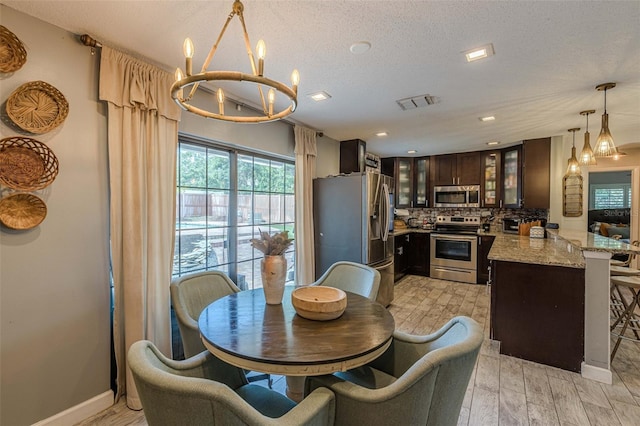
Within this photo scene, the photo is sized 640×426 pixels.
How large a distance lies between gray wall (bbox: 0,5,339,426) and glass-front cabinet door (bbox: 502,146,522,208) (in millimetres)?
5661

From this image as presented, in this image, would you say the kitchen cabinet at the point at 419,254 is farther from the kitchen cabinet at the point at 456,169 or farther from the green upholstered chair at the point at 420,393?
the green upholstered chair at the point at 420,393

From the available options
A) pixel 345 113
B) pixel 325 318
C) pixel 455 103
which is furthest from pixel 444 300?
pixel 325 318

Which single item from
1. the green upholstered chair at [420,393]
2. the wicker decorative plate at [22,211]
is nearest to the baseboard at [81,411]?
the wicker decorative plate at [22,211]

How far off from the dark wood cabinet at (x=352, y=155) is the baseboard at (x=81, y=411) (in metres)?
3.75

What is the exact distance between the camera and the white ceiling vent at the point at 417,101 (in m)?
2.81

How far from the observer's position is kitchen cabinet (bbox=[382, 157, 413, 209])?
602cm

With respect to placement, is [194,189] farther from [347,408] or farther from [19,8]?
[347,408]

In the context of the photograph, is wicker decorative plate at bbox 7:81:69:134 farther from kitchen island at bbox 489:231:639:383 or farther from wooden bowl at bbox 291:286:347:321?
kitchen island at bbox 489:231:639:383

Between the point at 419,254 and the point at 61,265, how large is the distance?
5176 mm

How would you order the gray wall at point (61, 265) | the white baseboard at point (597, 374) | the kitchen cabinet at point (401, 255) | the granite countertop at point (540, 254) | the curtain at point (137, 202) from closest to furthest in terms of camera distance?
the gray wall at point (61, 265), the curtain at point (137, 202), the white baseboard at point (597, 374), the granite countertop at point (540, 254), the kitchen cabinet at point (401, 255)

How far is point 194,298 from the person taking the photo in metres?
2.03

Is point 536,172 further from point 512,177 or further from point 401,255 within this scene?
point 401,255

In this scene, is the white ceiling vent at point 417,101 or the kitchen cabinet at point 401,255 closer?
the white ceiling vent at point 417,101

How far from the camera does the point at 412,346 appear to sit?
1520 millimetres
